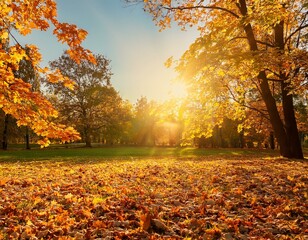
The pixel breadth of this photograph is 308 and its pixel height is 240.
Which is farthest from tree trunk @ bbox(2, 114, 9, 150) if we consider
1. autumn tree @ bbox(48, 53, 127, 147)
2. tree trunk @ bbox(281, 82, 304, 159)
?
tree trunk @ bbox(281, 82, 304, 159)

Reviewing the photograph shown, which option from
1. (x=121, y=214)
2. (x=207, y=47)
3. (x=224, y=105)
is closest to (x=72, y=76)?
(x=224, y=105)

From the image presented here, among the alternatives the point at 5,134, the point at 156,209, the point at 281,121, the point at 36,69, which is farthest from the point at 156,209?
the point at 5,134

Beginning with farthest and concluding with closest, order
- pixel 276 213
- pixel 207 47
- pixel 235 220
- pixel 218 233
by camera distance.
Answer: pixel 207 47
pixel 276 213
pixel 235 220
pixel 218 233

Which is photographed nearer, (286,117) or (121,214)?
(121,214)

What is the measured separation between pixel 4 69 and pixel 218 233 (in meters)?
5.26

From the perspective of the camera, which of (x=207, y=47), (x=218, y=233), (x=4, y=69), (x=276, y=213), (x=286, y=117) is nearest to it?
(x=218, y=233)

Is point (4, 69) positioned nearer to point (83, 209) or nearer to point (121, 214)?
point (83, 209)

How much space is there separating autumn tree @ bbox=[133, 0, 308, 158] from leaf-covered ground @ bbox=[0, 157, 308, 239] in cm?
336

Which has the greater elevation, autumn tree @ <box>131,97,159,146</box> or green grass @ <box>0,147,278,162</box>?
autumn tree @ <box>131,97,159,146</box>

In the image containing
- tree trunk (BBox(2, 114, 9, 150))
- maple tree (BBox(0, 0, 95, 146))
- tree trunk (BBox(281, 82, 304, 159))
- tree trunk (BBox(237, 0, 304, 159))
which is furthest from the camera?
tree trunk (BBox(2, 114, 9, 150))

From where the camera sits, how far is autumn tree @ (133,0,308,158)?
8.38m

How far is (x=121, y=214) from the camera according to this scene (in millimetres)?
4996

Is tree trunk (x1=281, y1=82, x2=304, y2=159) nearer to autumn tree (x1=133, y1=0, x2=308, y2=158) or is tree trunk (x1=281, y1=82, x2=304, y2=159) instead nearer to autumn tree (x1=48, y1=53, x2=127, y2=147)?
autumn tree (x1=133, y1=0, x2=308, y2=158)

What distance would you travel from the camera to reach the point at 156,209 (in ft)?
17.3
